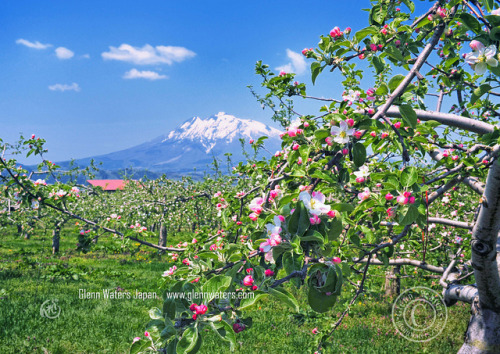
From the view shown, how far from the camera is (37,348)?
4.95 metres

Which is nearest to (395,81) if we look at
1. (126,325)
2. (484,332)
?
(484,332)

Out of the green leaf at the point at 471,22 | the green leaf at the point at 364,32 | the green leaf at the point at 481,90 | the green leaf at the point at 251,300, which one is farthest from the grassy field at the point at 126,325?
the green leaf at the point at 471,22

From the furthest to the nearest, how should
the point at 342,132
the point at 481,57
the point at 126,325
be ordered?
the point at 126,325, the point at 481,57, the point at 342,132

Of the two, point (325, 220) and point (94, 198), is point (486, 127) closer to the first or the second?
point (325, 220)

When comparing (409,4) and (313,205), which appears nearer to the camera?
(313,205)

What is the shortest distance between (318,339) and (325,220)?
2.48 metres

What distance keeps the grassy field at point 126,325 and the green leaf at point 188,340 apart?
2.48 meters

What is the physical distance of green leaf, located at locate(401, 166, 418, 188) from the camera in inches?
53.7

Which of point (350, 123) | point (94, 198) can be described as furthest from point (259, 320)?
point (94, 198)

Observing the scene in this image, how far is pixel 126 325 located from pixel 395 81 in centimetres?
622

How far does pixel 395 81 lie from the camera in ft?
4.58

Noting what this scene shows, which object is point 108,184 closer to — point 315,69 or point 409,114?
point 315,69

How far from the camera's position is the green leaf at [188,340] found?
1055mm

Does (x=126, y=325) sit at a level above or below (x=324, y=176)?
below
